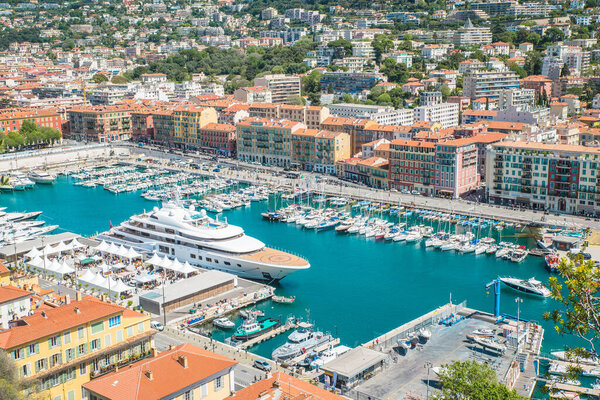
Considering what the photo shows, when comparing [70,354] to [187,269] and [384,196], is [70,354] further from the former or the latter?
[384,196]

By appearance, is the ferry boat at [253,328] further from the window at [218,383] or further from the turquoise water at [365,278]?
the window at [218,383]

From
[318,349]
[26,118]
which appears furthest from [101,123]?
[318,349]

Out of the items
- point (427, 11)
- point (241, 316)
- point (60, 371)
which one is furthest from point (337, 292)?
point (427, 11)

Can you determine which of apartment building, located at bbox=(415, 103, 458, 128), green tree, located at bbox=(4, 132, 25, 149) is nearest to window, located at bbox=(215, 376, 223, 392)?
apartment building, located at bbox=(415, 103, 458, 128)

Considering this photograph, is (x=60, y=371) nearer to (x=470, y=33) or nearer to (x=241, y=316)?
(x=241, y=316)

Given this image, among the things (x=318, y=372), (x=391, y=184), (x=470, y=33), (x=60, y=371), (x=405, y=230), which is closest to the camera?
(x=60, y=371)

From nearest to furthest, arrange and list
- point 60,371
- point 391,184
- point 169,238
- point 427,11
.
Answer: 1. point 60,371
2. point 169,238
3. point 391,184
4. point 427,11
